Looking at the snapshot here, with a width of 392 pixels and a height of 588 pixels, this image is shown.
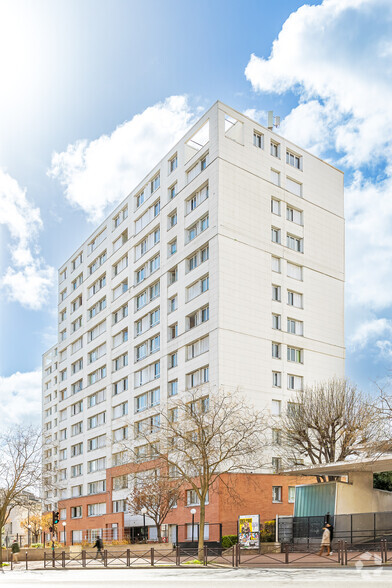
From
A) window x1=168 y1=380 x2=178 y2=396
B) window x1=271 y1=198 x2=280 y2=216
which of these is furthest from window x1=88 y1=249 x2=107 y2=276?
window x1=271 y1=198 x2=280 y2=216

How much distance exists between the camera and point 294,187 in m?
59.9

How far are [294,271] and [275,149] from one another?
427 inches

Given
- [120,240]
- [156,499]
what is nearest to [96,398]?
[120,240]

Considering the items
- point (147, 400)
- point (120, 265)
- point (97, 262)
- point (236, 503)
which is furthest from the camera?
point (97, 262)

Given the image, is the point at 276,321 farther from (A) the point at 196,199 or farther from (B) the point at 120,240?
(B) the point at 120,240

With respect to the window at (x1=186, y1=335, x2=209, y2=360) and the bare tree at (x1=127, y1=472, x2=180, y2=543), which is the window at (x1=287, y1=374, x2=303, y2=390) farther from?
the bare tree at (x1=127, y1=472, x2=180, y2=543)

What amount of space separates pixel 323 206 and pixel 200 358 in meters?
19.3

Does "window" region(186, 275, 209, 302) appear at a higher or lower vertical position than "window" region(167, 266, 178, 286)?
lower

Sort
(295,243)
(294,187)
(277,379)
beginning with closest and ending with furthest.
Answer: (277,379) < (295,243) < (294,187)

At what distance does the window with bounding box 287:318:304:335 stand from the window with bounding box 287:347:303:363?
1.42 metres

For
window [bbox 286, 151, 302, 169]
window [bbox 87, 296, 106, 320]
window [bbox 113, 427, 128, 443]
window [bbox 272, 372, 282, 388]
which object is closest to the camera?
window [bbox 272, 372, 282, 388]

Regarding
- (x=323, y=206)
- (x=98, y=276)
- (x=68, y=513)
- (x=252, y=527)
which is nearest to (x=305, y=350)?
(x=323, y=206)

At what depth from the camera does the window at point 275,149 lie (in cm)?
5866

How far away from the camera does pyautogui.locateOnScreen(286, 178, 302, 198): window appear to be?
59.3 meters
